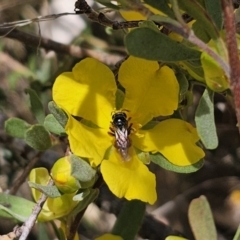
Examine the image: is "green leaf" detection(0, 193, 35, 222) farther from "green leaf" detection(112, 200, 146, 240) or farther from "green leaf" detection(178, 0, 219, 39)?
"green leaf" detection(178, 0, 219, 39)

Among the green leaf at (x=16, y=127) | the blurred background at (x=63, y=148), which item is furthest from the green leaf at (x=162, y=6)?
the blurred background at (x=63, y=148)

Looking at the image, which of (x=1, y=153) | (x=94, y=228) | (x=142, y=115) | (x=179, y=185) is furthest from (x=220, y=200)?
(x=142, y=115)

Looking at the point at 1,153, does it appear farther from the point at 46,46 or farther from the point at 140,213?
the point at 140,213

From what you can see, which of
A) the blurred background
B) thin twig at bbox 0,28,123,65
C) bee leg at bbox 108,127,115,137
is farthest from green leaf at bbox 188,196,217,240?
thin twig at bbox 0,28,123,65

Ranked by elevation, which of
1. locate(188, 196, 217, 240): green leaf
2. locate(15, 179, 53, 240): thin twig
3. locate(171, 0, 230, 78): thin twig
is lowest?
locate(15, 179, 53, 240): thin twig

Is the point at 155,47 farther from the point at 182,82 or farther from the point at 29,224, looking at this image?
the point at 29,224
